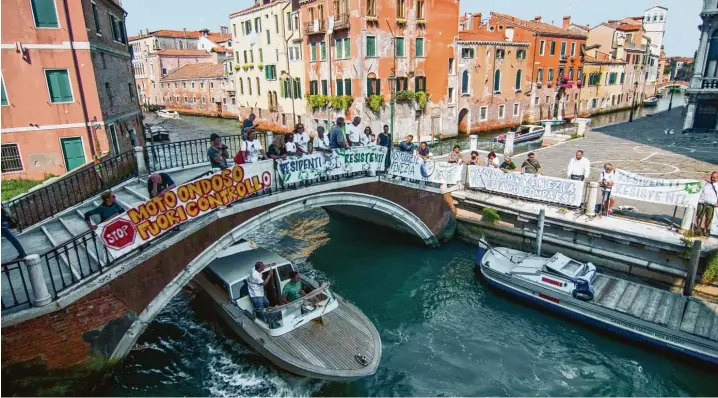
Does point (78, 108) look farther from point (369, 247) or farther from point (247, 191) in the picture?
point (369, 247)

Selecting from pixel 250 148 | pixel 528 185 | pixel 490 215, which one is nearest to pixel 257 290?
pixel 250 148

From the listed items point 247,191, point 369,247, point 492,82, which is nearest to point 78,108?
point 247,191

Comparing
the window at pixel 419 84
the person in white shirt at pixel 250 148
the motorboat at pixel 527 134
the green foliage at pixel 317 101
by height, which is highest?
the window at pixel 419 84

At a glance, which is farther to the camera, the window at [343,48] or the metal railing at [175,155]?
the window at [343,48]

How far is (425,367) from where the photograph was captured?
10391 mm

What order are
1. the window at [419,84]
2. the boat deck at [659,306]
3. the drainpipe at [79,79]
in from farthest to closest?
1. the window at [419,84]
2. the drainpipe at [79,79]
3. the boat deck at [659,306]

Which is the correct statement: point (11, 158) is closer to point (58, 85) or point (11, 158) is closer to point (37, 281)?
point (58, 85)

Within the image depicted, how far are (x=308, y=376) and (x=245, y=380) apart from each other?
1.85 metres

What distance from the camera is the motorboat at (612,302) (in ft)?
32.9

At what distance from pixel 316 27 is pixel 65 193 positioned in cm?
2582

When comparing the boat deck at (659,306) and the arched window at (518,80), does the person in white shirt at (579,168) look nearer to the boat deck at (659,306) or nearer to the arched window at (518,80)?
the boat deck at (659,306)

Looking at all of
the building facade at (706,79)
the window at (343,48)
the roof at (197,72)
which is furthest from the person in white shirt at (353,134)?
the roof at (197,72)

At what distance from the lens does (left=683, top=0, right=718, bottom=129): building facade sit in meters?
25.9

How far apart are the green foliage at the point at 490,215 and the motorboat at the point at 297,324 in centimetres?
707
